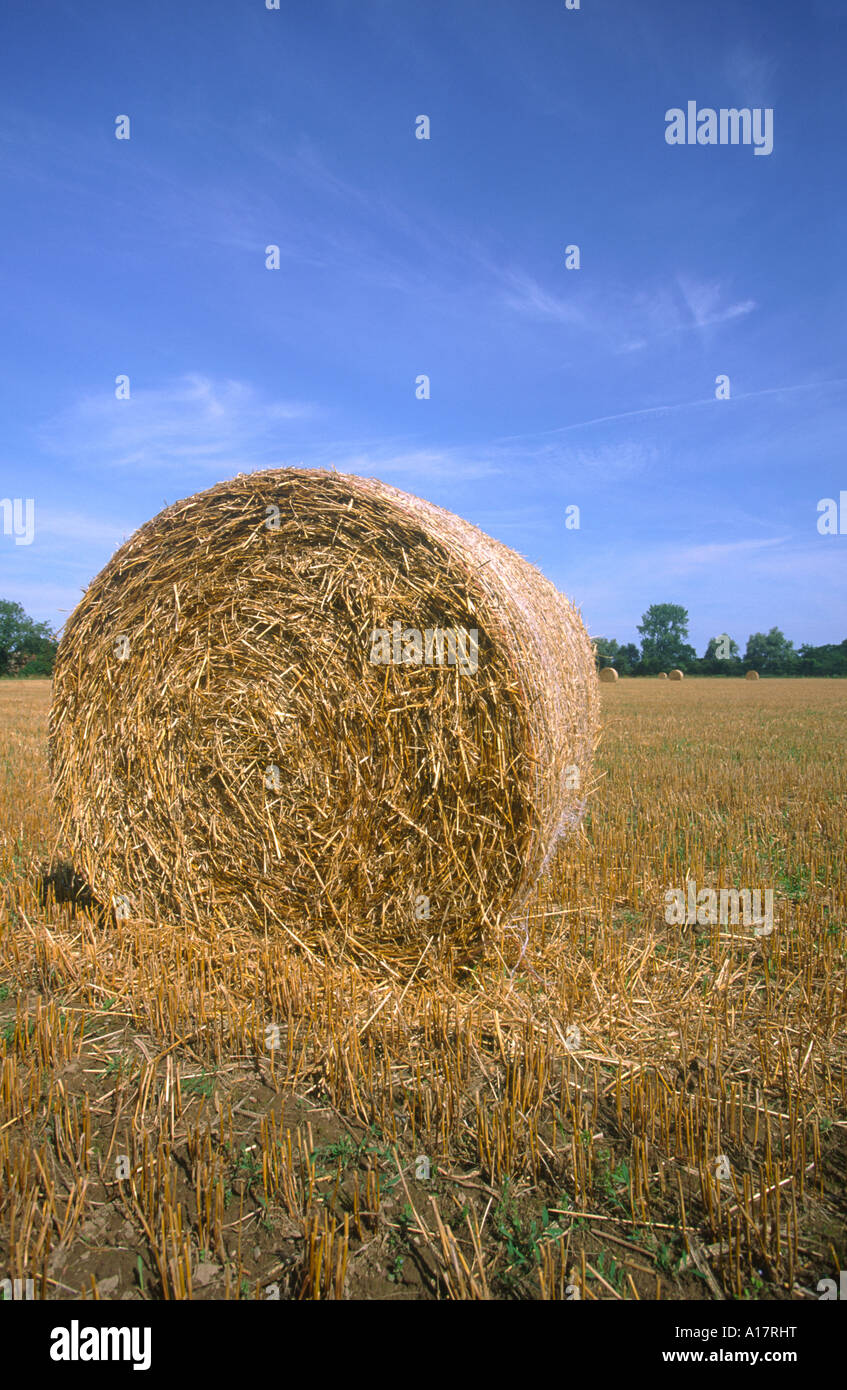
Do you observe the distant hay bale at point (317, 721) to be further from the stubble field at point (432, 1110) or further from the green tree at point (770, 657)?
the green tree at point (770, 657)

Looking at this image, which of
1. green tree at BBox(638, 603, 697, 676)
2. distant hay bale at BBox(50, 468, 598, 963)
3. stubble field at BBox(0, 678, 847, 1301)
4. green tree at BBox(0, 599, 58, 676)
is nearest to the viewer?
stubble field at BBox(0, 678, 847, 1301)

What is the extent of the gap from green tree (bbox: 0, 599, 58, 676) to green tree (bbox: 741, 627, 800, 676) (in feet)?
182

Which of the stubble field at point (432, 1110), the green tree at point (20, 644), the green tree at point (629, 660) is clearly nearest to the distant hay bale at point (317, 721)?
the stubble field at point (432, 1110)

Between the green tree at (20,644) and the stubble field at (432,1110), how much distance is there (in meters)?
53.4

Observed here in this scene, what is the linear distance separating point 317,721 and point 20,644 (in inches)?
2629

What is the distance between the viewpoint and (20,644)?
62812 mm

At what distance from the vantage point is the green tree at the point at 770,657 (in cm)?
6762

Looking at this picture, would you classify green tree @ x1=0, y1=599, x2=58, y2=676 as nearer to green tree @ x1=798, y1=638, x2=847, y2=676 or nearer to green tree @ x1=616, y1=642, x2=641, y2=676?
green tree @ x1=616, y1=642, x2=641, y2=676

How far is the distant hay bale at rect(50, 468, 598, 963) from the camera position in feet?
12.9

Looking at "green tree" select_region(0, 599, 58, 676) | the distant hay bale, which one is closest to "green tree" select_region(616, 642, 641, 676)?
"green tree" select_region(0, 599, 58, 676)

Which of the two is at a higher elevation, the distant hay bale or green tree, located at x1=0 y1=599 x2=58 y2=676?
green tree, located at x1=0 y1=599 x2=58 y2=676
